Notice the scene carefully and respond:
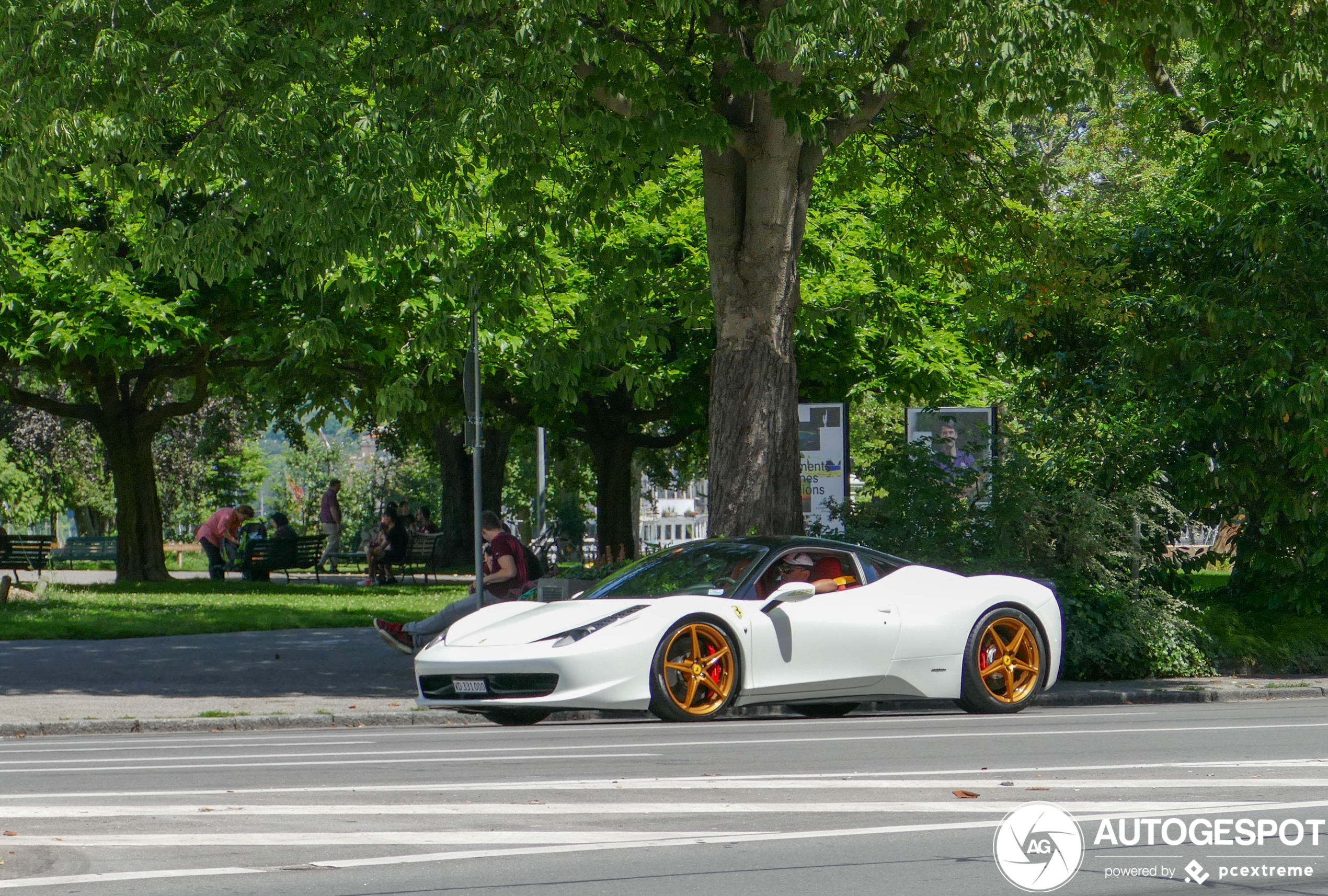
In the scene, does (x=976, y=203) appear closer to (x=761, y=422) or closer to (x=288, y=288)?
(x=761, y=422)

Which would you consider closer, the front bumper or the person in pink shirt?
the front bumper

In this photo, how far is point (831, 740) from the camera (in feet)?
32.0

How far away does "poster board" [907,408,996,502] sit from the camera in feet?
51.9

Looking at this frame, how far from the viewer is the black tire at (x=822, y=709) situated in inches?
506

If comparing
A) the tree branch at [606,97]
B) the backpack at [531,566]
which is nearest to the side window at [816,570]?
the tree branch at [606,97]

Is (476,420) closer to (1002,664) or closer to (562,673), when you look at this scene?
(562,673)

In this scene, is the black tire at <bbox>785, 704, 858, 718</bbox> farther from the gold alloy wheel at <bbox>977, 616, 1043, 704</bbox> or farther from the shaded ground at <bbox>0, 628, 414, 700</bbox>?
the shaded ground at <bbox>0, 628, 414, 700</bbox>

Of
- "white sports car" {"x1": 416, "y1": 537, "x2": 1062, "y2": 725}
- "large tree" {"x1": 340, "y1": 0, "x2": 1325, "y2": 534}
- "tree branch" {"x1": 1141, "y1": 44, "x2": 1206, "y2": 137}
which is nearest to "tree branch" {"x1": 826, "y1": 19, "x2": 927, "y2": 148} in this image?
"large tree" {"x1": 340, "y1": 0, "x2": 1325, "y2": 534}

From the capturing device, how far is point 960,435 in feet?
→ 58.3

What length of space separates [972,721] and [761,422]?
4.28 meters

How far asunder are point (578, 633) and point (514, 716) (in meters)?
1.57

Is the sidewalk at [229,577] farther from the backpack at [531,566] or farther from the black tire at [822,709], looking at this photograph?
the black tire at [822,709]

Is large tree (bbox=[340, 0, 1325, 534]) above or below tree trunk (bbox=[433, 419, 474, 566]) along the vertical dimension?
above

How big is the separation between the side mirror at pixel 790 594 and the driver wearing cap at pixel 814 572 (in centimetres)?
32
